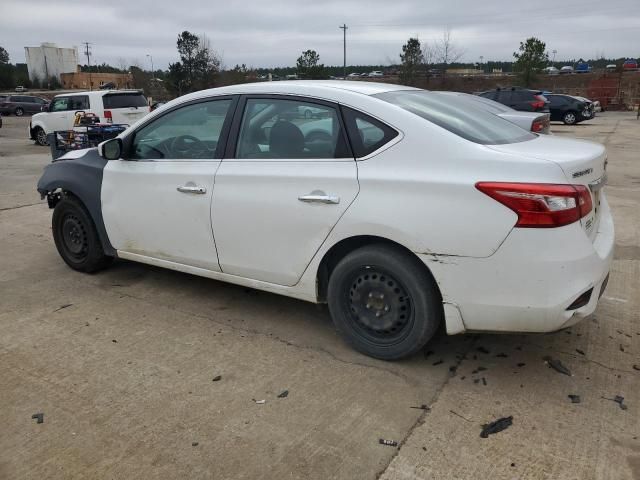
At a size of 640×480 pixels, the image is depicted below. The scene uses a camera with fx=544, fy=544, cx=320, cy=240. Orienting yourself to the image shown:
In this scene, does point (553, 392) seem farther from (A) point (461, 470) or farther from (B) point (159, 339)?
(B) point (159, 339)

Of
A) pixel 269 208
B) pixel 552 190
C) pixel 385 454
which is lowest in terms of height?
pixel 385 454

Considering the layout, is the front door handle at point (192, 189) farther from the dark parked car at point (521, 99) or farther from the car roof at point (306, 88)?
the dark parked car at point (521, 99)

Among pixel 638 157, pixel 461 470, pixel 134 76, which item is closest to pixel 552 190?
pixel 461 470

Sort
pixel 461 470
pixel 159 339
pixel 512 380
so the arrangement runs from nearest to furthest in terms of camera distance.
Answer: pixel 461 470
pixel 512 380
pixel 159 339

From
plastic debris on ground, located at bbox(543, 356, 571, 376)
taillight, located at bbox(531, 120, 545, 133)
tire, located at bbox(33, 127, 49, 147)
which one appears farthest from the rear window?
plastic debris on ground, located at bbox(543, 356, 571, 376)

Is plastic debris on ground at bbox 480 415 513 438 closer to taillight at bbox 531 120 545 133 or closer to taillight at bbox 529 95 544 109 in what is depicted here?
taillight at bbox 531 120 545 133

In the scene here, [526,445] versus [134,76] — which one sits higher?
[134,76]

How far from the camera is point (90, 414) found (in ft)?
9.53

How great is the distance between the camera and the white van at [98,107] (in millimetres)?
16203

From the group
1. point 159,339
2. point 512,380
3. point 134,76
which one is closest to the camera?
point 512,380

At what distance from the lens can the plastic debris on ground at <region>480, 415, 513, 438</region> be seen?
2693 mm

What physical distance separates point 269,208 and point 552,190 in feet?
5.57

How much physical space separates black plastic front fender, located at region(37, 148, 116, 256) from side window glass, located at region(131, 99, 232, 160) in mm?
482

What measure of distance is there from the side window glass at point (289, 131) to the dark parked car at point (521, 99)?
1910 cm
